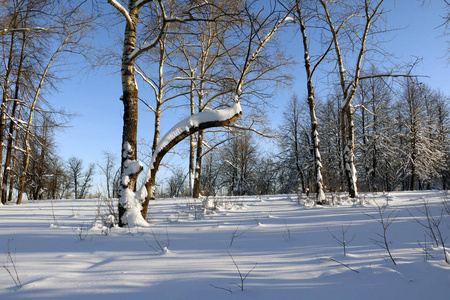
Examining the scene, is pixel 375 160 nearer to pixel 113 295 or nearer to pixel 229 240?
pixel 229 240

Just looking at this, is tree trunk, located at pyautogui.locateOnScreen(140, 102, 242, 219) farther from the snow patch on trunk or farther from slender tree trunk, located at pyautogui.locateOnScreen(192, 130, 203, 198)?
slender tree trunk, located at pyautogui.locateOnScreen(192, 130, 203, 198)

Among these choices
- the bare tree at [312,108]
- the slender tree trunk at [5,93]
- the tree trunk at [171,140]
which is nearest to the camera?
the tree trunk at [171,140]

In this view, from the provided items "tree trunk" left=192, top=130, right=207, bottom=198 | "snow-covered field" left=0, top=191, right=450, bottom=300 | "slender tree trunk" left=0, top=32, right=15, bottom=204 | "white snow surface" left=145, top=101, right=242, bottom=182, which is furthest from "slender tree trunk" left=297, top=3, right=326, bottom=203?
"slender tree trunk" left=0, top=32, right=15, bottom=204

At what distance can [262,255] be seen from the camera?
102 inches

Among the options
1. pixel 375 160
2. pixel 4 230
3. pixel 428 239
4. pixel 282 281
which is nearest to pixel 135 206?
pixel 4 230

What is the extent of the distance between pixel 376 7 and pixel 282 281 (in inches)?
380

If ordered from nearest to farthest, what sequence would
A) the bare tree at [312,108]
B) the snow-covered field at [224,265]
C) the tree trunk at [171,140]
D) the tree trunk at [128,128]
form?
the snow-covered field at [224,265] < the tree trunk at [128,128] < the tree trunk at [171,140] < the bare tree at [312,108]

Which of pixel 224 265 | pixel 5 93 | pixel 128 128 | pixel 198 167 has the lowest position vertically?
pixel 224 265

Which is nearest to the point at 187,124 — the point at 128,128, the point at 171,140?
the point at 171,140

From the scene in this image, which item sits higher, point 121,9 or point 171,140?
point 121,9

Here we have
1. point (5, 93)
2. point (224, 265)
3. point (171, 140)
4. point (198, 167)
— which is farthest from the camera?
point (198, 167)

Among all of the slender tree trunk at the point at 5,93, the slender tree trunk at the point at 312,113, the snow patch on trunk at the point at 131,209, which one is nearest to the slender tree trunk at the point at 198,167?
the slender tree trunk at the point at 312,113

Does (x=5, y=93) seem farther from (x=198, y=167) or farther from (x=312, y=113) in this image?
(x=312, y=113)

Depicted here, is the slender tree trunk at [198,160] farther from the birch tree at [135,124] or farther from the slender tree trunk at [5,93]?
the slender tree trunk at [5,93]
